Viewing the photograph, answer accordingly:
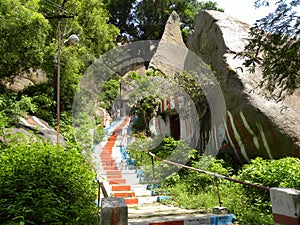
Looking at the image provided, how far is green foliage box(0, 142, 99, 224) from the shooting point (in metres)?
2.91

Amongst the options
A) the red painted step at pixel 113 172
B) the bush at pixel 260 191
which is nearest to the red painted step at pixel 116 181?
the red painted step at pixel 113 172

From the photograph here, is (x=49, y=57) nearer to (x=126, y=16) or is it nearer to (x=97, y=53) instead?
(x=97, y=53)

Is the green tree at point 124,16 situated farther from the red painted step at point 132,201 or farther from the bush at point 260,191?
the bush at point 260,191

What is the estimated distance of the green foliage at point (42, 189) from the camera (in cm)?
291

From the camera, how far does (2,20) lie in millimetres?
9680

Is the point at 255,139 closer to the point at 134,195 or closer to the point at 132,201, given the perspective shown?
the point at 134,195

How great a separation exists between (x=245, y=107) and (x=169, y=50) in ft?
43.6

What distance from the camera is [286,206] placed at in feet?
7.23

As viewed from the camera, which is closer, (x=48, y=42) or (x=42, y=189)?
(x=42, y=189)

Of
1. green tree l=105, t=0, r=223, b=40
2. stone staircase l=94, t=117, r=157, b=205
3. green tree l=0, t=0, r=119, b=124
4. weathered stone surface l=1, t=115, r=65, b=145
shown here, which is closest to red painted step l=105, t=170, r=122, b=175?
stone staircase l=94, t=117, r=157, b=205

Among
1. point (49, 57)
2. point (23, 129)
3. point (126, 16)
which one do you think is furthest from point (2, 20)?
point (126, 16)

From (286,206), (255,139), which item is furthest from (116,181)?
(286,206)

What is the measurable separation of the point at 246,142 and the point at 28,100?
719 centimetres

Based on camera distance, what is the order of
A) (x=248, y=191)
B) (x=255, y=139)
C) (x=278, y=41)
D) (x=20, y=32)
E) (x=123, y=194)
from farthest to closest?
(x=20, y=32), (x=255, y=139), (x=123, y=194), (x=248, y=191), (x=278, y=41)
